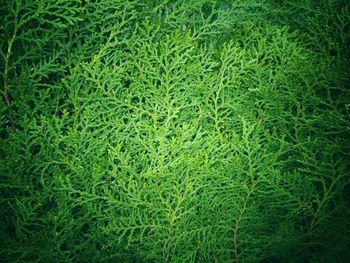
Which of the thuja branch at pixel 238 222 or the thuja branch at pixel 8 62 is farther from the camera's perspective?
the thuja branch at pixel 238 222

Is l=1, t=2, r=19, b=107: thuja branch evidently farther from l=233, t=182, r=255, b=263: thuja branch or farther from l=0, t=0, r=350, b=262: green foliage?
l=233, t=182, r=255, b=263: thuja branch

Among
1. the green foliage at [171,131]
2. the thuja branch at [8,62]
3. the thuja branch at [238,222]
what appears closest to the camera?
the thuja branch at [8,62]

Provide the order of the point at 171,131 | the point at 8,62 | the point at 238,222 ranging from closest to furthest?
the point at 8,62, the point at 171,131, the point at 238,222

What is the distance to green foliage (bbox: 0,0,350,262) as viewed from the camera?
8.17ft

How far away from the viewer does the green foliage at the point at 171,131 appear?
2.49 meters

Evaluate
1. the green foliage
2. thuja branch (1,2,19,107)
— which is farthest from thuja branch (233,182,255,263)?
thuja branch (1,2,19,107)

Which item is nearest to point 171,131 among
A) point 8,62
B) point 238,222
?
point 238,222

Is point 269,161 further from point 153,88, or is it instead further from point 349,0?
point 349,0

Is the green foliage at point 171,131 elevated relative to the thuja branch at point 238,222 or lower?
elevated

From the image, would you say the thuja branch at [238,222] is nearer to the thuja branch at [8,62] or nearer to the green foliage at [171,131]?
the green foliage at [171,131]

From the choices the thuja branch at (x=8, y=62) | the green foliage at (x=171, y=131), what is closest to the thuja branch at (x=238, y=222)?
the green foliage at (x=171, y=131)

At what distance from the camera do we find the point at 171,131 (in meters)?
2.64

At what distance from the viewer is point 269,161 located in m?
2.75

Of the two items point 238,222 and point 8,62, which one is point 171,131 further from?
point 8,62
